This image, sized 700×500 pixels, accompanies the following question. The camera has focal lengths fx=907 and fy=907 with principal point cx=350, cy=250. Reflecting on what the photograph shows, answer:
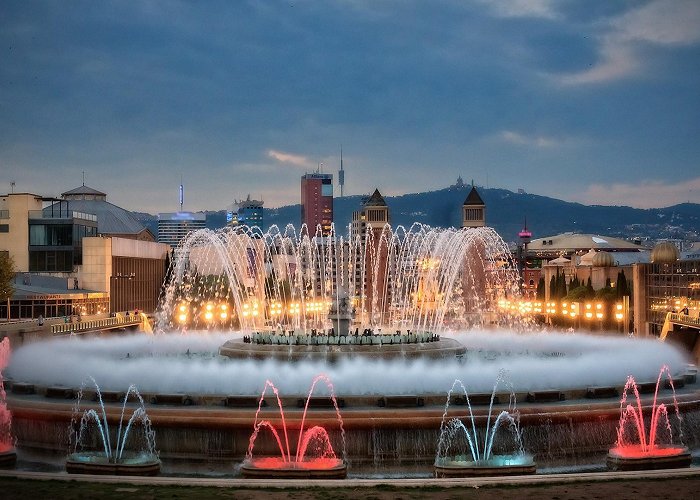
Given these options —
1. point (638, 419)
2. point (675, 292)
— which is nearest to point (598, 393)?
point (638, 419)

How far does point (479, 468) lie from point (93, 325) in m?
50.4

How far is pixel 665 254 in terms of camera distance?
88562mm

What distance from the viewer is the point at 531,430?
32188 mm

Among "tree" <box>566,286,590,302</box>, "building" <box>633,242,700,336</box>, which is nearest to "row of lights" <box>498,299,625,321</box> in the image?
"tree" <box>566,286,590,302</box>

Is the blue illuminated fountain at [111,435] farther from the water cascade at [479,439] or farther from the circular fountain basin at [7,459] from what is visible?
the water cascade at [479,439]

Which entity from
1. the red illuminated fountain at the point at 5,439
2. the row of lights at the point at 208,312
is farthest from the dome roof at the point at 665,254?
the red illuminated fountain at the point at 5,439

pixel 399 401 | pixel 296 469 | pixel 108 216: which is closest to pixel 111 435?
pixel 296 469

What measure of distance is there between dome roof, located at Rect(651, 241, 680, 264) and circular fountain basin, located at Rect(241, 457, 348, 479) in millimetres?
66844

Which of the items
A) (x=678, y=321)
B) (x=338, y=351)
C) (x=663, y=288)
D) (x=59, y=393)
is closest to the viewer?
(x=59, y=393)

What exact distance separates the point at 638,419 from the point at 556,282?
84.1 metres

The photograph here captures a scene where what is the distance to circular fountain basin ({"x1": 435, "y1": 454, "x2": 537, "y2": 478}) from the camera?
27109 mm

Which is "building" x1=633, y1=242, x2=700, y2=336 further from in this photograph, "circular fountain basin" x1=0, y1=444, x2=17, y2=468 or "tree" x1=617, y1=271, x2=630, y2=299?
"circular fountain basin" x1=0, y1=444, x2=17, y2=468

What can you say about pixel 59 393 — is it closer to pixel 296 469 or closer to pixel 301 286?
pixel 296 469

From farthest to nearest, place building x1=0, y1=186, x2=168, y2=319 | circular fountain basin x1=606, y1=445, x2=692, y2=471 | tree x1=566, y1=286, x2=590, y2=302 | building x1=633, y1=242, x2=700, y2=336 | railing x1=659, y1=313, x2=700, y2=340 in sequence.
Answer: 1. tree x1=566, y1=286, x2=590, y2=302
2. building x1=0, y1=186, x2=168, y2=319
3. building x1=633, y1=242, x2=700, y2=336
4. railing x1=659, y1=313, x2=700, y2=340
5. circular fountain basin x1=606, y1=445, x2=692, y2=471
